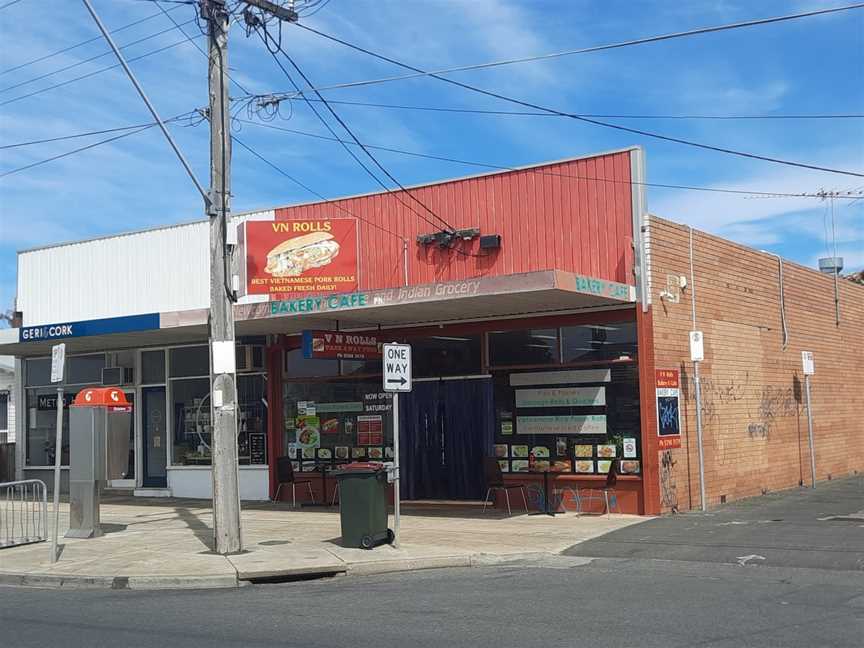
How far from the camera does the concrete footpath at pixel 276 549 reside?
1206 centimetres

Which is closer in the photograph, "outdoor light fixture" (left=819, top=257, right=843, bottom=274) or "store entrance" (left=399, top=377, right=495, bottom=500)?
"store entrance" (left=399, top=377, right=495, bottom=500)

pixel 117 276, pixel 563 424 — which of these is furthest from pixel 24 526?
pixel 563 424

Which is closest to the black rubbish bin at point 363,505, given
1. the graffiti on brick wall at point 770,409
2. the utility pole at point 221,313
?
the utility pole at point 221,313

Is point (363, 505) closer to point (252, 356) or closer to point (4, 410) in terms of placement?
point (252, 356)

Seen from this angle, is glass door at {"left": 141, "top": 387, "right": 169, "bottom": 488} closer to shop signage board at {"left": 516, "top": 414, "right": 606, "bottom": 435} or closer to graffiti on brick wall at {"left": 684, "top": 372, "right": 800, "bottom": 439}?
shop signage board at {"left": 516, "top": 414, "right": 606, "bottom": 435}

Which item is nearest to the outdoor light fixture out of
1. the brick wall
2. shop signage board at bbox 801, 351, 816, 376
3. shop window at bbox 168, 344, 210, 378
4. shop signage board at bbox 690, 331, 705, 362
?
the brick wall

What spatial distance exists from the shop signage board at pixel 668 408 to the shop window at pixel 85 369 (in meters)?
13.7

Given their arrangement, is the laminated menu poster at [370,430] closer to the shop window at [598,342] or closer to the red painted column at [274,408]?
the red painted column at [274,408]

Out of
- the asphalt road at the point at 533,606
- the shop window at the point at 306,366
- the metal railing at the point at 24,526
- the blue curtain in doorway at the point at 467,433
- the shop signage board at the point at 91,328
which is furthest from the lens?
the shop window at the point at 306,366

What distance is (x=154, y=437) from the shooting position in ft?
75.9

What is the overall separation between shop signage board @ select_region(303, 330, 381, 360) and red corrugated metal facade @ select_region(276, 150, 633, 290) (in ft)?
6.08

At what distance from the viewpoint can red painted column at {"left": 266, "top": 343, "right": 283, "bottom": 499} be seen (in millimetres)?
20812

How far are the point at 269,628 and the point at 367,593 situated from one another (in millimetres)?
2053

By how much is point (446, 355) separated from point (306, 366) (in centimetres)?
337
